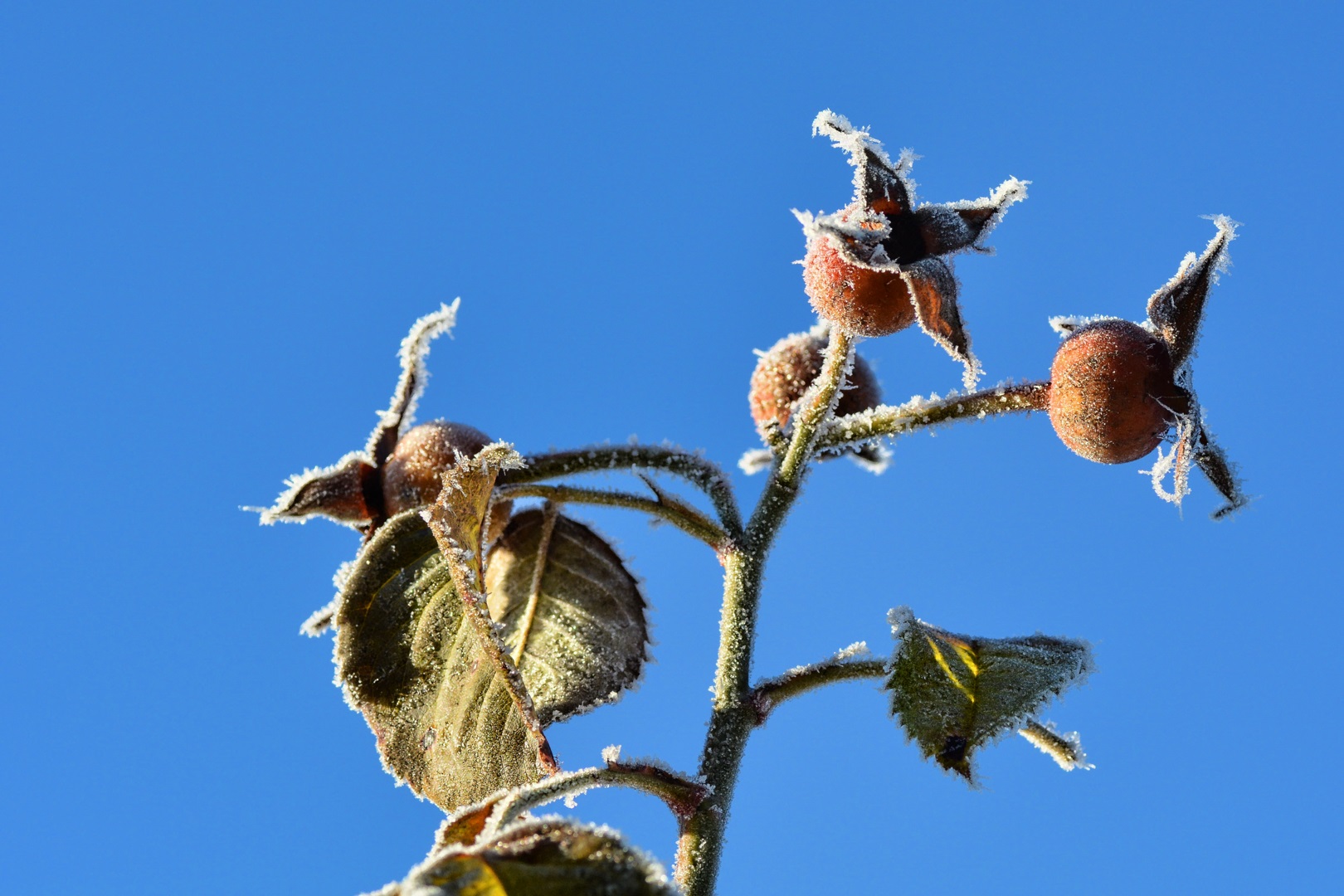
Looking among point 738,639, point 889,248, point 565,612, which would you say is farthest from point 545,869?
point 889,248

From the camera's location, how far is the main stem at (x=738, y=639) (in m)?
1.94

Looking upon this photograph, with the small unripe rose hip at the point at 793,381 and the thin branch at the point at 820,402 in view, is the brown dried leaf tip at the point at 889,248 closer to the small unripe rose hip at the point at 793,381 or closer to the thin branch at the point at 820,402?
the thin branch at the point at 820,402

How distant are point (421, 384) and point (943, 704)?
1529 millimetres

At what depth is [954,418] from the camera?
211cm

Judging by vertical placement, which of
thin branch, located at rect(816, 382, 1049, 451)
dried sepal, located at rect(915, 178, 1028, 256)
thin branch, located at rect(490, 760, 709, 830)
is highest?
dried sepal, located at rect(915, 178, 1028, 256)

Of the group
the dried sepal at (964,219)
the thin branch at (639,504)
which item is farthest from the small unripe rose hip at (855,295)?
the thin branch at (639,504)

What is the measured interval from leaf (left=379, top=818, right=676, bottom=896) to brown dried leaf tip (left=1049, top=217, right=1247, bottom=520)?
115 cm

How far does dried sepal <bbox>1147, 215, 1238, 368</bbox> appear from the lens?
209cm

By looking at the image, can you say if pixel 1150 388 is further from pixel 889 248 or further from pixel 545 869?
pixel 545 869

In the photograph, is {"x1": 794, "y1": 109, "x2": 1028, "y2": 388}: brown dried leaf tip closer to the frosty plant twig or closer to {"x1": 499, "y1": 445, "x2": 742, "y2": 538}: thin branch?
the frosty plant twig

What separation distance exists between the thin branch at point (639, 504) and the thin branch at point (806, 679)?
0.92 ft

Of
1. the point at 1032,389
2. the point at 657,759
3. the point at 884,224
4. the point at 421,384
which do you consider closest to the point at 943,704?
the point at 657,759

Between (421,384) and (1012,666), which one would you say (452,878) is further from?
(421,384)

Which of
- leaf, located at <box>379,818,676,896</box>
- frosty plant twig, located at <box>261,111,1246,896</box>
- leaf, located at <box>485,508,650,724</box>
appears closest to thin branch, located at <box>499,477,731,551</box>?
frosty plant twig, located at <box>261,111,1246,896</box>
